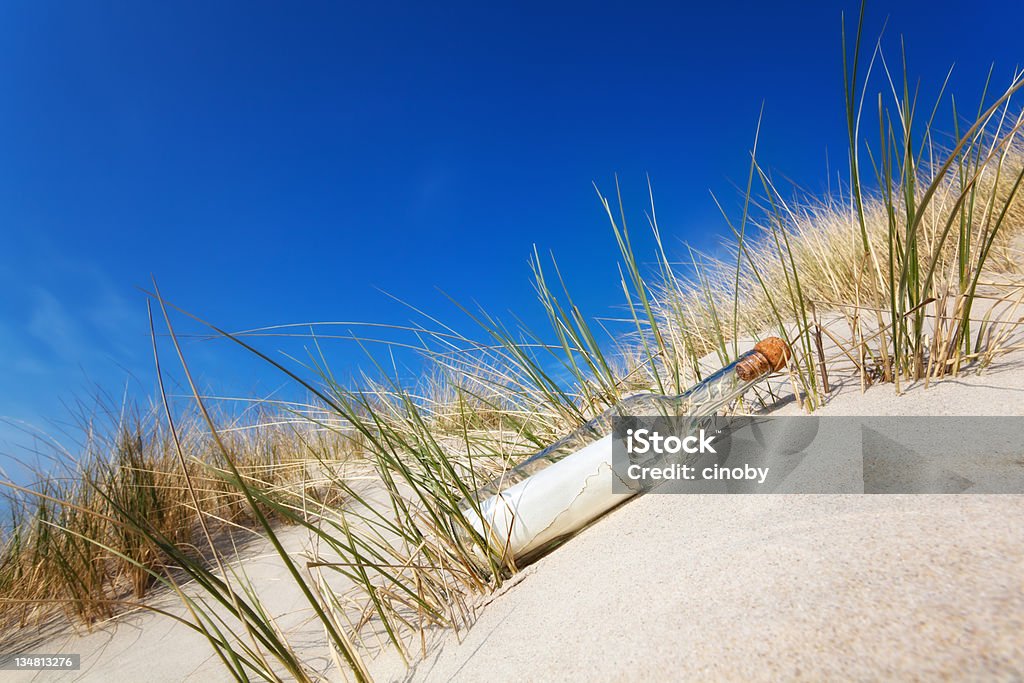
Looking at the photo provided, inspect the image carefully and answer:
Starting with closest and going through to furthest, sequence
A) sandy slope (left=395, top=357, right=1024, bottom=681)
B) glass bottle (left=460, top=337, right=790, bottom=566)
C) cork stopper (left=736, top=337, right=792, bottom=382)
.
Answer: sandy slope (left=395, top=357, right=1024, bottom=681)
glass bottle (left=460, top=337, right=790, bottom=566)
cork stopper (left=736, top=337, right=792, bottom=382)

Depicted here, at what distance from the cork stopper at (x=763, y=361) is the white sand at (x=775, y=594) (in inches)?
9.8

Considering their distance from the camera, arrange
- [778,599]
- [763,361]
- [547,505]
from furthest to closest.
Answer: [763,361], [547,505], [778,599]

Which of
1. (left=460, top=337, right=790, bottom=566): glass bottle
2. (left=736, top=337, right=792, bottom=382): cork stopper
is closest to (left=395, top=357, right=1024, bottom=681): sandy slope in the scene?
(left=460, top=337, right=790, bottom=566): glass bottle

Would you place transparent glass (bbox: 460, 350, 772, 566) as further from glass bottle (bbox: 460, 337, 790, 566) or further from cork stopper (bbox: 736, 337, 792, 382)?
cork stopper (bbox: 736, 337, 792, 382)

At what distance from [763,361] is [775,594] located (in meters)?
0.78

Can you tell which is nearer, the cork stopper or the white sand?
the white sand

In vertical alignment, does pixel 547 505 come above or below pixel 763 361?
below

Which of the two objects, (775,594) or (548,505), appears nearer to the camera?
(775,594)

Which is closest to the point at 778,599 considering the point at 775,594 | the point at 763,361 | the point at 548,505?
the point at 775,594

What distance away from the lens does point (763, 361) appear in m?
1.26

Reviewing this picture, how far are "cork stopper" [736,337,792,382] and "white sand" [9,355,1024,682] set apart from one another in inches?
9.8

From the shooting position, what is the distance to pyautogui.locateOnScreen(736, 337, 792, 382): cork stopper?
1.25 meters

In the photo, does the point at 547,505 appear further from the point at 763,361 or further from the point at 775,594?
the point at 763,361

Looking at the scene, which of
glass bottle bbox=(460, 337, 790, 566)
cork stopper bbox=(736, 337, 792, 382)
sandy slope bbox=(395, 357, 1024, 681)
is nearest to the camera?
sandy slope bbox=(395, 357, 1024, 681)
